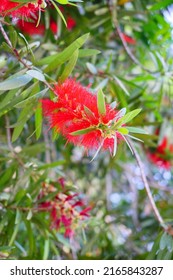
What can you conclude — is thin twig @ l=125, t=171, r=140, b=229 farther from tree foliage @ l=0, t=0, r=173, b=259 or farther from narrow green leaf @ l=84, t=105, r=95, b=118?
narrow green leaf @ l=84, t=105, r=95, b=118

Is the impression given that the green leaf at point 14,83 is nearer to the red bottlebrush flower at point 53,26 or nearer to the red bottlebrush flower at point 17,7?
the red bottlebrush flower at point 17,7

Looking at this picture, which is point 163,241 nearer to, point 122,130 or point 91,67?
point 122,130

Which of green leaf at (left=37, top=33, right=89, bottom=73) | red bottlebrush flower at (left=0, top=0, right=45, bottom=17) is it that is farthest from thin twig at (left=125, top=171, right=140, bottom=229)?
red bottlebrush flower at (left=0, top=0, right=45, bottom=17)

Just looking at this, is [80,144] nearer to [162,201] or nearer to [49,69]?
A: [49,69]

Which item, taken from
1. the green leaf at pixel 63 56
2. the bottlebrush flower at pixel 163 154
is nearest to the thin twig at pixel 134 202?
the bottlebrush flower at pixel 163 154

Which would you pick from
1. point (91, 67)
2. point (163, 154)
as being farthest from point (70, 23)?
point (163, 154)

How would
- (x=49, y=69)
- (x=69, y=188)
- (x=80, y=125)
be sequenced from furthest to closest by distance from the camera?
(x=69, y=188)
(x=49, y=69)
(x=80, y=125)
